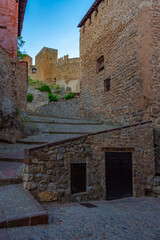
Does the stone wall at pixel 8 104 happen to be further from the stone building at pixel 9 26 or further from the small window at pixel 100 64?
the small window at pixel 100 64

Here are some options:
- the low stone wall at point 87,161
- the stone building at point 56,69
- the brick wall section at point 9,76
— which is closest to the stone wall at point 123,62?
the low stone wall at point 87,161

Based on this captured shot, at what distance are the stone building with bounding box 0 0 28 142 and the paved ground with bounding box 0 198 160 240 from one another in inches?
163

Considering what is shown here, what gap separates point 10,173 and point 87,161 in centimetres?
180

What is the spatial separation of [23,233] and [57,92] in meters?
24.3

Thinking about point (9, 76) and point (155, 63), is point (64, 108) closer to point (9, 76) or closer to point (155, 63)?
point (9, 76)

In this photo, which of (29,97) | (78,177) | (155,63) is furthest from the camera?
(29,97)

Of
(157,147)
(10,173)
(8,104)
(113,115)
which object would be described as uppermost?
(8,104)

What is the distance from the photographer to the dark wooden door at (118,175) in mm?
5227

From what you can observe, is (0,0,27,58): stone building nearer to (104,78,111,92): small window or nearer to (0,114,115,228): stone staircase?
(104,78,111,92): small window

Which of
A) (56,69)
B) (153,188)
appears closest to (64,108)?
(153,188)

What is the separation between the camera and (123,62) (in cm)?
917

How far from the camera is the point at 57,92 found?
85.4ft

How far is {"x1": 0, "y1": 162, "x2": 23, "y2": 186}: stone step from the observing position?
3877 millimetres

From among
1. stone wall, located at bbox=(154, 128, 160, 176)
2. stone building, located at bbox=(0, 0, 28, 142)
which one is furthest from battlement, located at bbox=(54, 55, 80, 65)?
stone wall, located at bbox=(154, 128, 160, 176)
